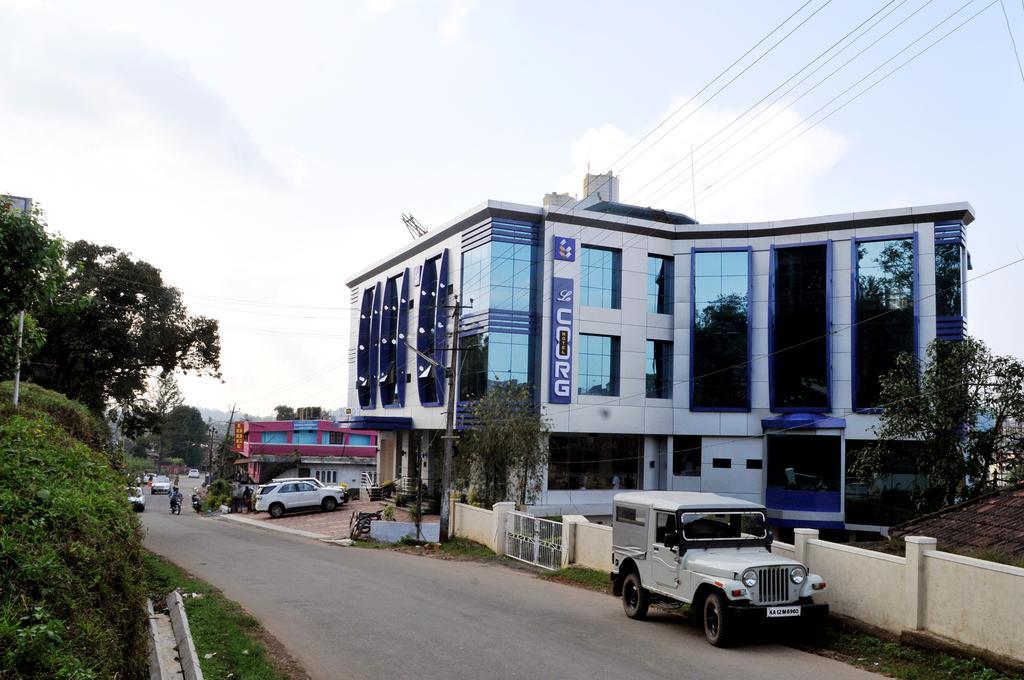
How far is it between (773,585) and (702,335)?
29.2m

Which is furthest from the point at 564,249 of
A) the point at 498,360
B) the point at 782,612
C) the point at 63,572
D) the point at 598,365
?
the point at 63,572

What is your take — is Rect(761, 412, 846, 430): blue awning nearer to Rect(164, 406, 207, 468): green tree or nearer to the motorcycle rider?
the motorcycle rider

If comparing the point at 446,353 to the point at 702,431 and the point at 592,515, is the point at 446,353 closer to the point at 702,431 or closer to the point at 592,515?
the point at 592,515

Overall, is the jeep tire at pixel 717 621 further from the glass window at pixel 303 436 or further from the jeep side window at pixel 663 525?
the glass window at pixel 303 436

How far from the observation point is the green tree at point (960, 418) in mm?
20609

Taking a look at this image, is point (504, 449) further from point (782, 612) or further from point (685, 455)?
point (782, 612)

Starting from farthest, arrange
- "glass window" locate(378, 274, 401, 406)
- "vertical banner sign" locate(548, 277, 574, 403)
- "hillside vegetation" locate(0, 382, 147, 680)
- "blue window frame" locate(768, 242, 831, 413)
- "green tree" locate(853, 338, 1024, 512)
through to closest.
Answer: "glass window" locate(378, 274, 401, 406) → "blue window frame" locate(768, 242, 831, 413) → "vertical banner sign" locate(548, 277, 574, 403) → "green tree" locate(853, 338, 1024, 512) → "hillside vegetation" locate(0, 382, 147, 680)

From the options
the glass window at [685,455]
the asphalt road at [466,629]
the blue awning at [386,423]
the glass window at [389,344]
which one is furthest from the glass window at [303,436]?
the asphalt road at [466,629]

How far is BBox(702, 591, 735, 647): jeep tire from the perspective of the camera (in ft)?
36.6

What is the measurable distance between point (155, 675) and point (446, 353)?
33.1 m

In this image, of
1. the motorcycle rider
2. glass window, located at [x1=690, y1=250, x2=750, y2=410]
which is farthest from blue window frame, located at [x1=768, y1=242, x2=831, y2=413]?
the motorcycle rider

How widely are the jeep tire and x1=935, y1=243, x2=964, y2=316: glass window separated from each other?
1178 inches

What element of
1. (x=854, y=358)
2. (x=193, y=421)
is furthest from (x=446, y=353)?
(x=193, y=421)

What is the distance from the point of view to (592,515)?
38438 millimetres
